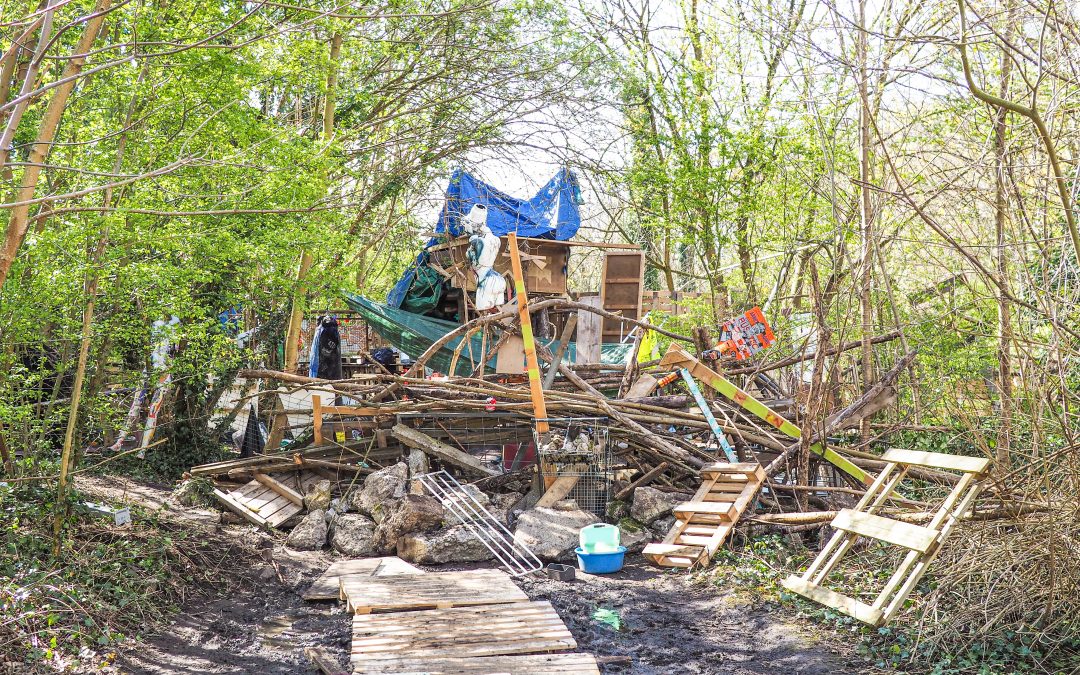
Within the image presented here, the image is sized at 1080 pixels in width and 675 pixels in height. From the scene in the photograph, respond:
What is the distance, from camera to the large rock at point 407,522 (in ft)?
26.9

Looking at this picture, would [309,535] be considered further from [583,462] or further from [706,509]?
[706,509]

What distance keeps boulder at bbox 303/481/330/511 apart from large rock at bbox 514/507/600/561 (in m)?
2.16

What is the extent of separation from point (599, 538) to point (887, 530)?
8.55 feet

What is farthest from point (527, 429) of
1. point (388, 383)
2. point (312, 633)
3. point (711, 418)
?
point (312, 633)

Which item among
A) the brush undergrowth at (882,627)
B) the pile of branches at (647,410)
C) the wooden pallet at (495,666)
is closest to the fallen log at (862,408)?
the pile of branches at (647,410)

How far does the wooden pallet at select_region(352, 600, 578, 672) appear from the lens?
5023mm

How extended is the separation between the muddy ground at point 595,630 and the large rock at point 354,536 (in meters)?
0.78

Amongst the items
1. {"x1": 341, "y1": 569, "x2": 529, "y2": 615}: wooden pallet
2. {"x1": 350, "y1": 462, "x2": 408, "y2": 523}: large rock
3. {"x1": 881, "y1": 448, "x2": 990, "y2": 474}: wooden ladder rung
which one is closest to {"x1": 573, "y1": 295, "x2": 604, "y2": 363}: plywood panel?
{"x1": 350, "y1": 462, "x2": 408, "y2": 523}: large rock

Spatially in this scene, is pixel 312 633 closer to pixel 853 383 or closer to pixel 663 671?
pixel 663 671

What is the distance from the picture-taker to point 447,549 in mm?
7957

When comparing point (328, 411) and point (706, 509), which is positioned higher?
point (328, 411)

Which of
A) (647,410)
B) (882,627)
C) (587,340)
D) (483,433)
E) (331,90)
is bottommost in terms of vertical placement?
(882,627)

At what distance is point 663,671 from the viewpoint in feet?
16.8

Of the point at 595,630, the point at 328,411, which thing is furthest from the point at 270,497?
the point at 595,630
